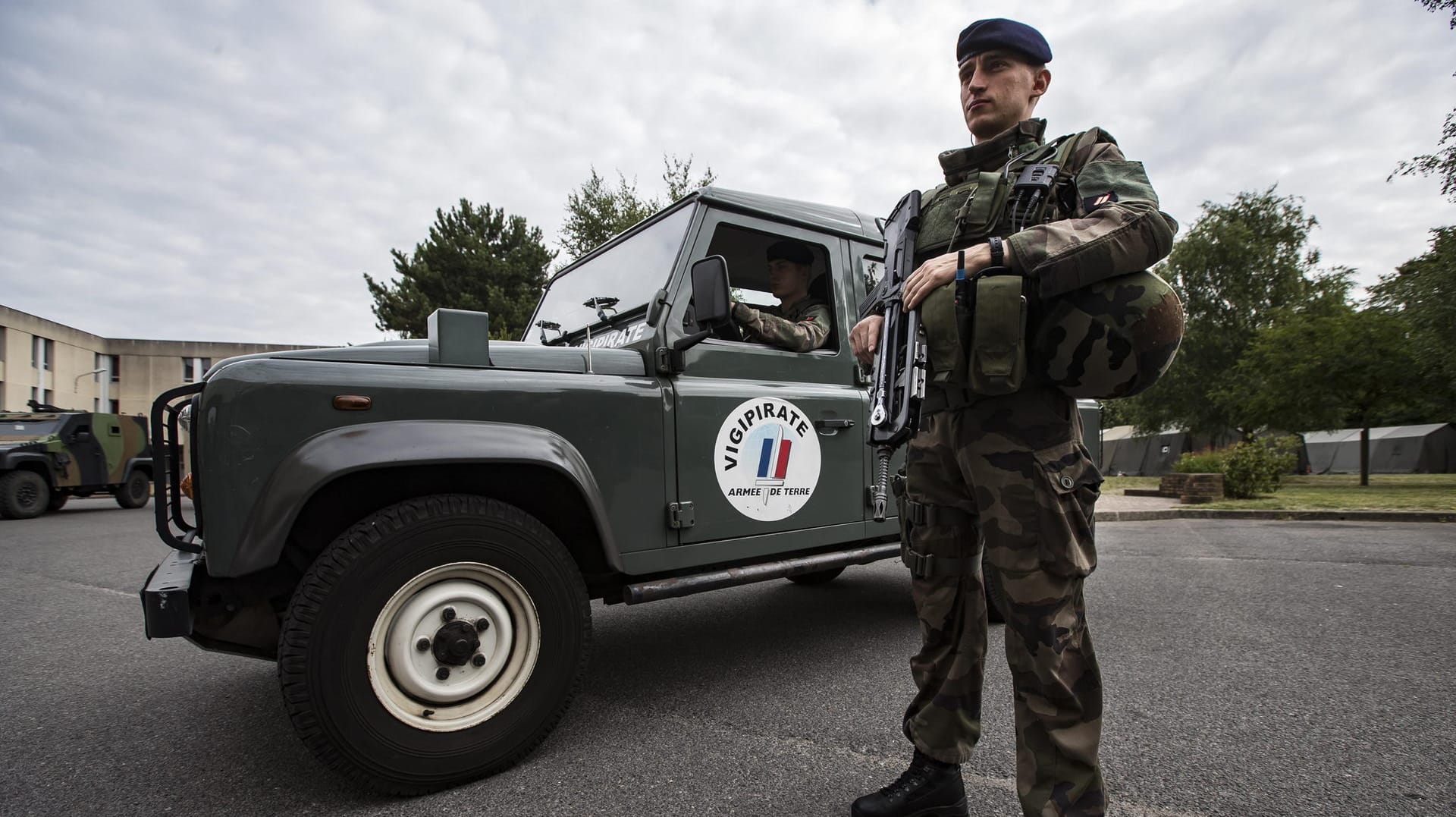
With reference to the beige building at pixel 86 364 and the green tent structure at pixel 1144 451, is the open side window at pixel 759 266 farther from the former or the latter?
the beige building at pixel 86 364

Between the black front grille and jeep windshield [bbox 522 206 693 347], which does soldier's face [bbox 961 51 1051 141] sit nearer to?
jeep windshield [bbox 522 206 693 347]

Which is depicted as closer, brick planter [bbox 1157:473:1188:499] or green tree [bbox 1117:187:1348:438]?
brick planter [bbox 1157:473:1188:499]

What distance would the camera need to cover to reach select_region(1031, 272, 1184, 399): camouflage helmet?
1506 mm

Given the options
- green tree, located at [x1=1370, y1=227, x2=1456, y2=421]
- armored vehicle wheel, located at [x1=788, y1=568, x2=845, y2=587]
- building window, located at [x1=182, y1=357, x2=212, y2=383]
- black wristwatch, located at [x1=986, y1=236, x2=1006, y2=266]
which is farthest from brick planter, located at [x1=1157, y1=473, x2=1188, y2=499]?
building window, located at [x1=182, y1=357, x2=212, y2=383]

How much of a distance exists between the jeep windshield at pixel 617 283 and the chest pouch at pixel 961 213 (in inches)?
44.0

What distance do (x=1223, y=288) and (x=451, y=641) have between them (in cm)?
2977

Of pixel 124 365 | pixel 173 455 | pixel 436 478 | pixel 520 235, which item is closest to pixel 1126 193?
pixel 436 478

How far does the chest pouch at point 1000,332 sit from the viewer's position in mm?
1520

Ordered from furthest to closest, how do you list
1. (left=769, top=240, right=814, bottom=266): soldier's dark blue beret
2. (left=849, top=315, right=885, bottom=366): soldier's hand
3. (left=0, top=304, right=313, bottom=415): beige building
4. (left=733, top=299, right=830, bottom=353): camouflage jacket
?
(left=0, top=304, right=313, bottom=415): beige building < (left=769, top=240, right=814, bottom=266): soldier's dark blue beret < (left=733, top=299, right=830, bottom=353): camouflage jacket < (left=849, top=315, right=885, bottom=366): soldier's hand

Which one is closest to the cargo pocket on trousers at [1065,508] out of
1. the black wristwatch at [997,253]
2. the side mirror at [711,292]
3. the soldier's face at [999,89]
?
the black wristwatch at [997,253]

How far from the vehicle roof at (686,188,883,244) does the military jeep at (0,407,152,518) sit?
12.7 metres

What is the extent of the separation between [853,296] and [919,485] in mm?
1599

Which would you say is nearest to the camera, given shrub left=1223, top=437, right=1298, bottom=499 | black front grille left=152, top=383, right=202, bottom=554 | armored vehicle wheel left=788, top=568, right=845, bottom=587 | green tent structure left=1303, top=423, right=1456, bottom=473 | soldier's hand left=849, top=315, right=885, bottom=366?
soldier's hand left=849, top=315, right=885, bottom=366

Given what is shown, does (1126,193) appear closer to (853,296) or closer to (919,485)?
(919,485)
